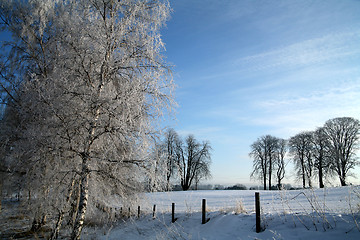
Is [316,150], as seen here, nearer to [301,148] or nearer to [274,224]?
[301,148]

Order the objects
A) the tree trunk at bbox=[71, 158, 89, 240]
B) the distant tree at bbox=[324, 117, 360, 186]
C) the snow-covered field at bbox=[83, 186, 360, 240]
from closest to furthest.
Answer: the snow-covered field at bbox=[83, 186, 360, 240]
the tree trunk at bbox=[71, 158, 89, 240]
the distant tree at bbox=[324, 117, 360, 186]

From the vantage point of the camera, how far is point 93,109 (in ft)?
17.0

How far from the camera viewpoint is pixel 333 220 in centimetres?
495

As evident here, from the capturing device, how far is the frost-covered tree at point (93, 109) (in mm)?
4934

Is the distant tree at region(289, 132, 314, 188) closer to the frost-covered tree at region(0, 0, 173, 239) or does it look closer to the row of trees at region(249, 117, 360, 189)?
the row of trees at region(249, 117, 360, 189)

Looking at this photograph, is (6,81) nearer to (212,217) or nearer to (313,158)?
(212,217)

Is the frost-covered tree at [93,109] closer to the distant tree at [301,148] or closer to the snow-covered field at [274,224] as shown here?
the snow-covered field at [274,224]

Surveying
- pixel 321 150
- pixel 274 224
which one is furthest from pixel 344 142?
pixel 274 224

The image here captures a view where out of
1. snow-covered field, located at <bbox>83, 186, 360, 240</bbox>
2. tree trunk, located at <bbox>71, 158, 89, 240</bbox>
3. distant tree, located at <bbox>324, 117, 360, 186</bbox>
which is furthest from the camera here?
distant tree, located at <bbox>324, 117, 360, 186</bbox>

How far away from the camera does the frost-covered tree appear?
4.93m

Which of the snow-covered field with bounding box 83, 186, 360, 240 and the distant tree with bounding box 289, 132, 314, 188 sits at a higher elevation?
the distant tree with bounding box 289, 132, 314, 188

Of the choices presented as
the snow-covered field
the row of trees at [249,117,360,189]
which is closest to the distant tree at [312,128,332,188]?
the row of trees at [249,117,360,189]

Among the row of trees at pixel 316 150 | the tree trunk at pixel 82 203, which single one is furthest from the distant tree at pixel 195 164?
the tree trunk at pixel 82 203

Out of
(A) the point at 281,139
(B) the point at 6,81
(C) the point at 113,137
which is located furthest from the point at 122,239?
(A) the point at 281,139
